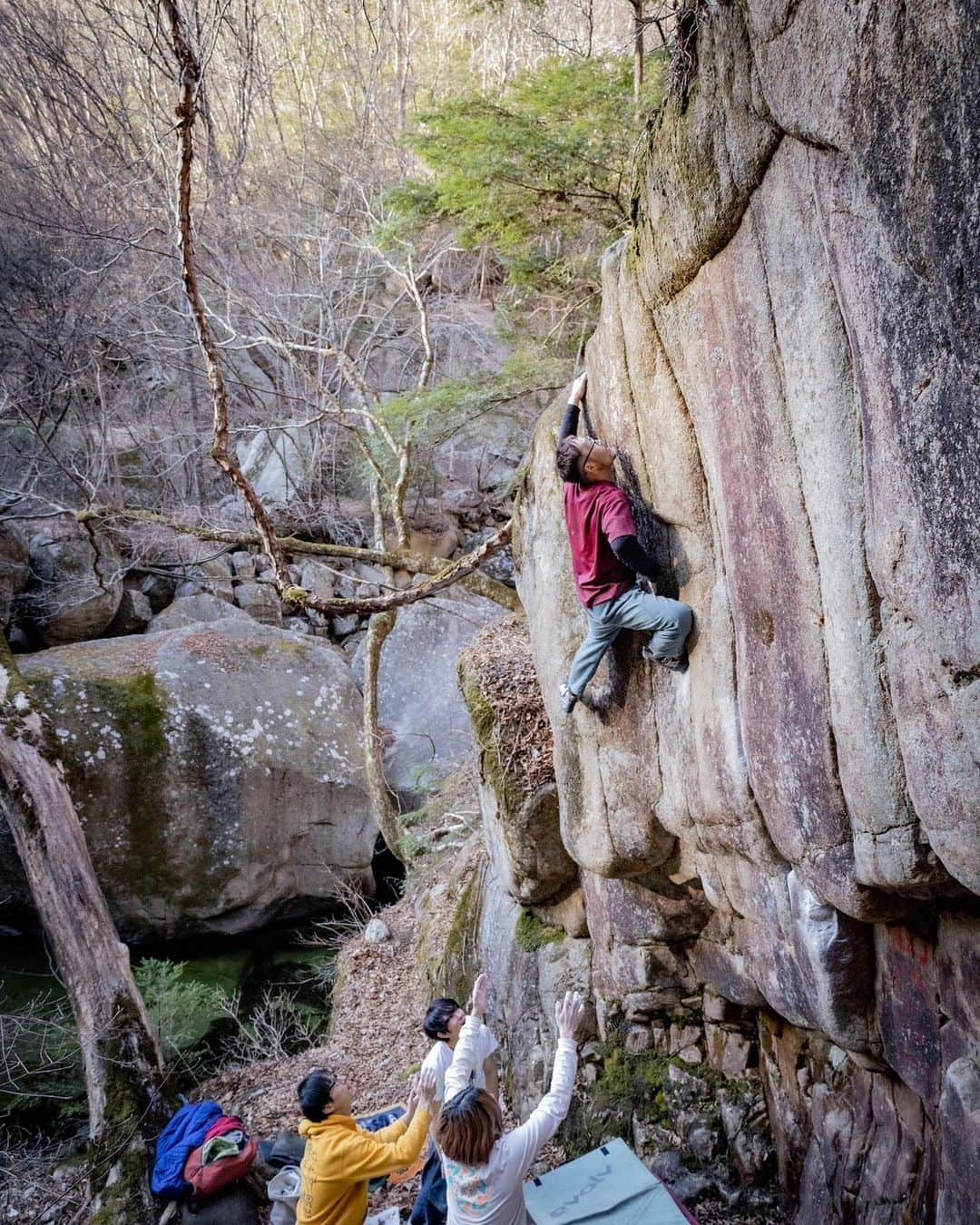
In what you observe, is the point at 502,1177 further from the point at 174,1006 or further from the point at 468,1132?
the point at 174,1006

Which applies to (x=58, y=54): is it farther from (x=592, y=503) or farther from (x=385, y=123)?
(x=592, y=503)

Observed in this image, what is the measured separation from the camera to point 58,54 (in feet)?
38.3

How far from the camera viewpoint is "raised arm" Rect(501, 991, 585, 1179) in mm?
3773

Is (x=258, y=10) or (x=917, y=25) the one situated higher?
(x=258, y=10)

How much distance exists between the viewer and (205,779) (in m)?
12.6

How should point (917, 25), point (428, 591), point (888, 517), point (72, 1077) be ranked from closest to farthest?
point (917, 25)
point (888, 517)
point (428, 591)
point (72, 1077)

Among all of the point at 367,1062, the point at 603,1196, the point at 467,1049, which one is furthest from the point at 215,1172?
the point at 367,1062

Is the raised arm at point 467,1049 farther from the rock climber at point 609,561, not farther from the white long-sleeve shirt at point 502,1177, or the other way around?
the rock climber at point 609,561

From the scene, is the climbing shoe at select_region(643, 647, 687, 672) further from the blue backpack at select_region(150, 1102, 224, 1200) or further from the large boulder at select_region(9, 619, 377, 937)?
the large boulder at select_region(9, 619, 377, 937)

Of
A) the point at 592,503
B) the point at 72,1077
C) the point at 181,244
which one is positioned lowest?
the point at 72,1077

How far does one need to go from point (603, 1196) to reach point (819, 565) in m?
3.16

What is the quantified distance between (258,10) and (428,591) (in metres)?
11.4

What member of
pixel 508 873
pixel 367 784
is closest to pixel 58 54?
pixel 367 784

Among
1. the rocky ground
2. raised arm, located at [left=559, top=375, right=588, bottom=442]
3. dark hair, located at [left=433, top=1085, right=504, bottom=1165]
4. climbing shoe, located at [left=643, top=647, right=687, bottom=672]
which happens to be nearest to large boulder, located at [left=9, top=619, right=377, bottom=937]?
the rocky ground
